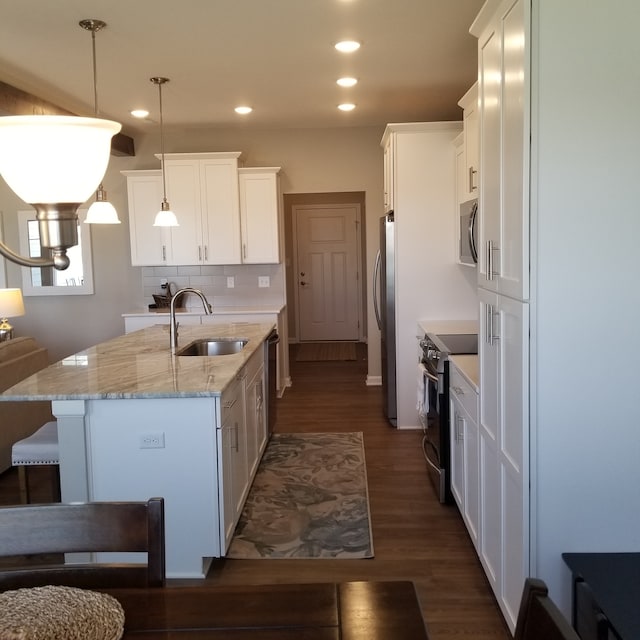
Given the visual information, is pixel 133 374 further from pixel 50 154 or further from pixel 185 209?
pixel 185 209

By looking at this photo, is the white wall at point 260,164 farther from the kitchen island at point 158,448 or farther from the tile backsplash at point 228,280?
the kitchen island at point 158,448

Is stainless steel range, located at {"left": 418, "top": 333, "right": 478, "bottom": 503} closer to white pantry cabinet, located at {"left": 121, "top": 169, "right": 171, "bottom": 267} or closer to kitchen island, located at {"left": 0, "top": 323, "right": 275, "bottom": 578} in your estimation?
kitchen island, located at {"left": 0, "top": 323, "right": 275, "bottom": 578}

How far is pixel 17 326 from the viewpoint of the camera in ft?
23.2

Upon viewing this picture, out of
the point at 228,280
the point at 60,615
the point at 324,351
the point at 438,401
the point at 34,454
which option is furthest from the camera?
the point at 324,351

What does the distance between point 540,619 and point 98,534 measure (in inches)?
36.1

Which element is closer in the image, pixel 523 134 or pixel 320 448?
pixel 523 134

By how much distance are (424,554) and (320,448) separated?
1.75 metres

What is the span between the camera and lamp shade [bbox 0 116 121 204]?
Answer: 3.00 feet

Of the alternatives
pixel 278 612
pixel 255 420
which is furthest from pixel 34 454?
pixel 278 612

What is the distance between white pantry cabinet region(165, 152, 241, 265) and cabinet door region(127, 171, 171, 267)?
0.11m

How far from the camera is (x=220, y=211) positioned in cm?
642

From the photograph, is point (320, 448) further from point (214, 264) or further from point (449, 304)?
point (214, 264)

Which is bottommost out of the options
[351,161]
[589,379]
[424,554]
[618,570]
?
[424,554]

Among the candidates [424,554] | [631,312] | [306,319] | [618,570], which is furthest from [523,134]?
[306,319]
